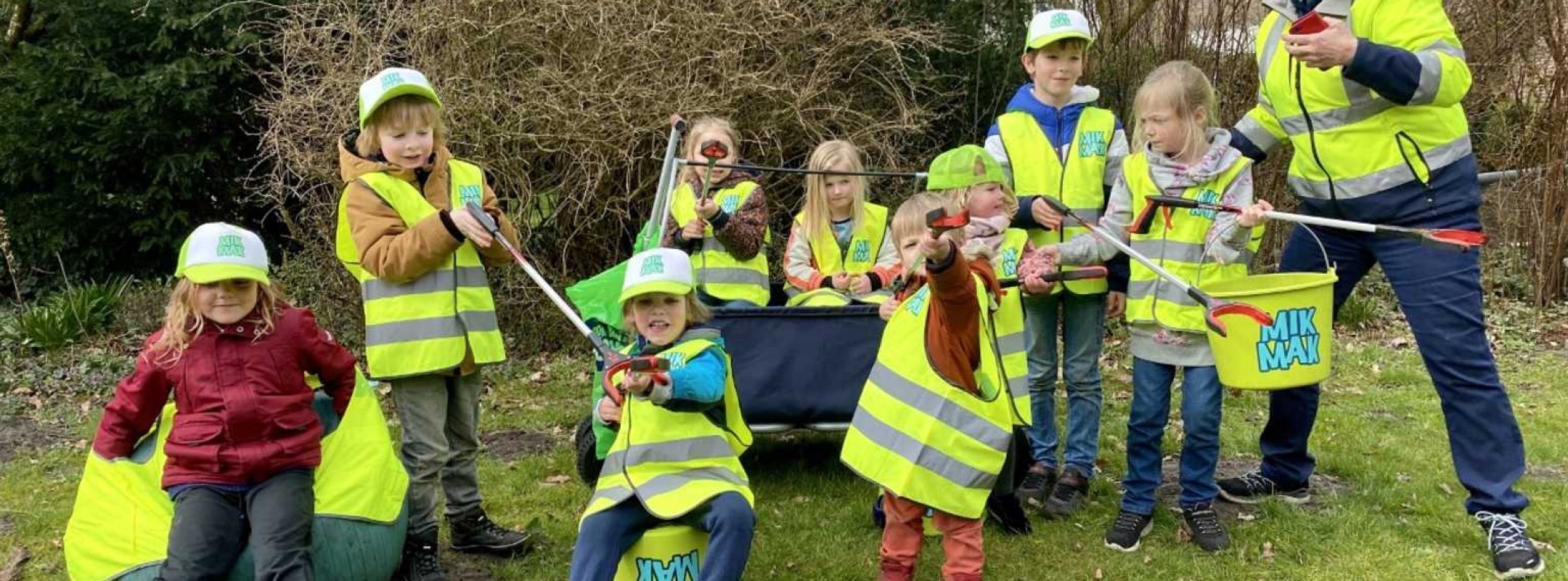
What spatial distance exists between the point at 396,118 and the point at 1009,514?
2.50m

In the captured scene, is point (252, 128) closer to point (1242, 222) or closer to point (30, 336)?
point (30, 336)

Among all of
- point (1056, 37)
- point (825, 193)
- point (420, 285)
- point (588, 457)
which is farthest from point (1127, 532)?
point (420, 285)

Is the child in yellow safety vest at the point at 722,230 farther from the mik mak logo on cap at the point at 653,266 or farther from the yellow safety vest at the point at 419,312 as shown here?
the mik mak logo on cap at the point at 653,266

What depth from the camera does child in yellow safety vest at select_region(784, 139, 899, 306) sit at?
5.09m

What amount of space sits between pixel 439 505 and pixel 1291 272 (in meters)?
3.36

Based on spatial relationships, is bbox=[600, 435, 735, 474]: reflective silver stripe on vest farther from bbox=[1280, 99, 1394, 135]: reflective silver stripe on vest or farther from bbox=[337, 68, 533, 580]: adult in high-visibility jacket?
bbox=[1280, 99, 1394, 135]: reflective silver stripe on vest

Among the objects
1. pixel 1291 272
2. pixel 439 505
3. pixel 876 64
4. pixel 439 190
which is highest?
pixel 876 64

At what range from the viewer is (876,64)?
27.2 feet

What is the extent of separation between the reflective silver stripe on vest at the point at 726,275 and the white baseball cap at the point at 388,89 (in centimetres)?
159

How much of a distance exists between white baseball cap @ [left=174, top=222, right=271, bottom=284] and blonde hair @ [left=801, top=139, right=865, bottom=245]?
234 centimetres

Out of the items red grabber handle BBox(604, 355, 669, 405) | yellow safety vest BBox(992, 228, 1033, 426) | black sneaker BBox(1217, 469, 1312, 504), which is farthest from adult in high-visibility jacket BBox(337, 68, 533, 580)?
black sneaker BBox(1217, 469, 1312, 504)

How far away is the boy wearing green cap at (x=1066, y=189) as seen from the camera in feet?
14.6

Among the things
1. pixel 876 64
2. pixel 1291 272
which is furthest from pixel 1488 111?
pixel 1291 272

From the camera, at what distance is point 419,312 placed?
149 inches
